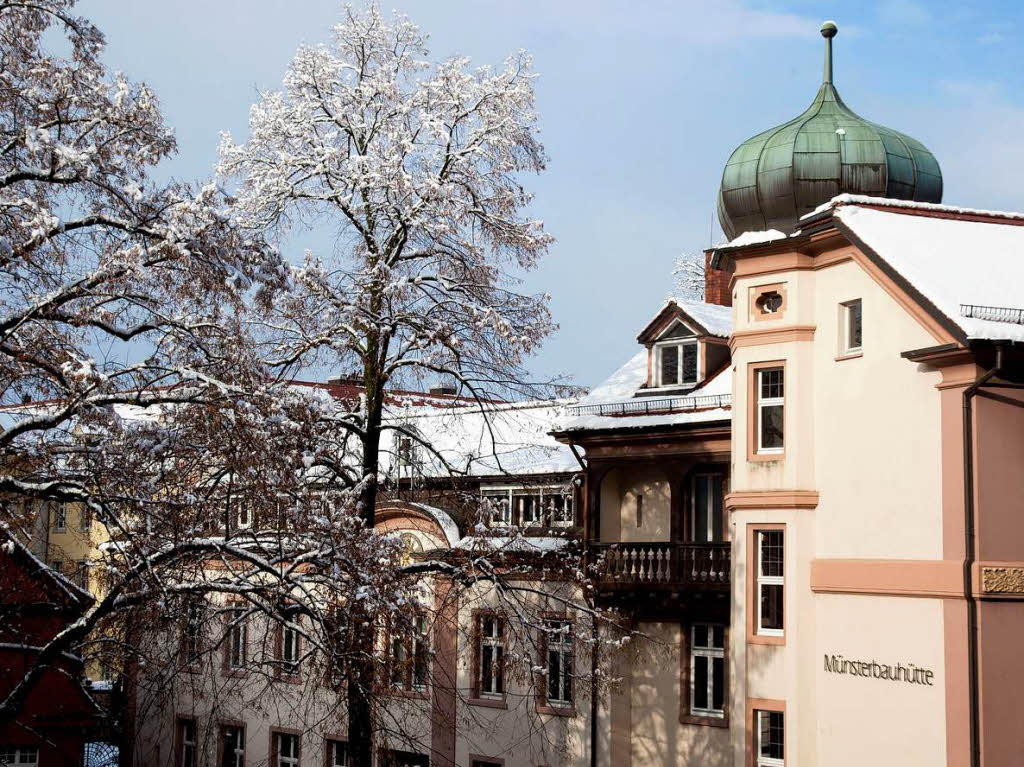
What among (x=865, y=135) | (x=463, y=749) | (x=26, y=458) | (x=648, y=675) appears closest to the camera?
(x=26, y=458)

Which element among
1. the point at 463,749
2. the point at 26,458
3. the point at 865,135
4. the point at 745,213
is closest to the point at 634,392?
the point at 745,213

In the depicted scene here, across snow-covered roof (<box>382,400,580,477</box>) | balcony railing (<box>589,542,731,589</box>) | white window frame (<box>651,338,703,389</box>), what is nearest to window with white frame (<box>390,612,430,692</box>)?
snow-covered roof (<box>382,400,580,477</box>)

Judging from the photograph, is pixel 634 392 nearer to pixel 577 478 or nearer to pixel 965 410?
pixel 577 478

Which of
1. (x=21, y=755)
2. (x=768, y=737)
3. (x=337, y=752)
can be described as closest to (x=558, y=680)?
(x=768, y=737)

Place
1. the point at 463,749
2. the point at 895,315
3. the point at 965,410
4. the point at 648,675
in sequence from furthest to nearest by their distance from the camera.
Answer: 1. the point at 463,749
2. the point at 648,675
3. the point at 895,315
4. the point at 965,410

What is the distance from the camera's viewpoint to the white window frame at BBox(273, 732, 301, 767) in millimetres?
33531

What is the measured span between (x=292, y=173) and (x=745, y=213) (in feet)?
28.6

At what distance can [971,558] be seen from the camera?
18.2 metres

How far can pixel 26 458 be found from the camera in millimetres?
12875

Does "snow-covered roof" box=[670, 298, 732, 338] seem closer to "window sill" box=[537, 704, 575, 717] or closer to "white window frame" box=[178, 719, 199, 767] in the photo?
"window sill" box=[537, 704, 575, 717]

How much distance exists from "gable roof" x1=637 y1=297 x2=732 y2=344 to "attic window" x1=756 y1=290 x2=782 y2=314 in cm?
366

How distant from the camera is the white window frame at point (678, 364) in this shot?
26.6 metres

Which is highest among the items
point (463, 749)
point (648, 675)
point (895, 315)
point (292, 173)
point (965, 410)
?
point (292, 173)

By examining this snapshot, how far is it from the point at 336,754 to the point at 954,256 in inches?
756
